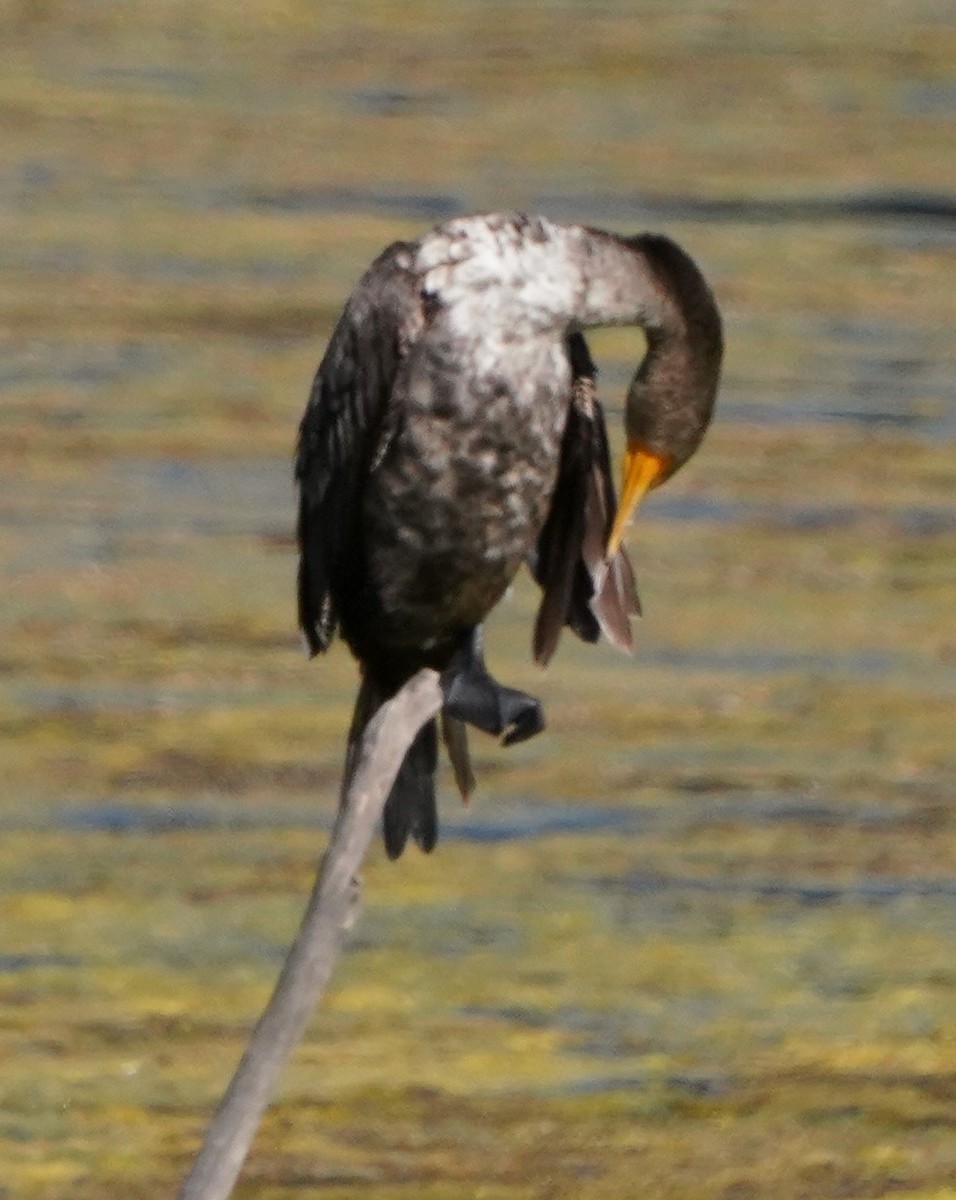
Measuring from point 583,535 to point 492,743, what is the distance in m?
3.10

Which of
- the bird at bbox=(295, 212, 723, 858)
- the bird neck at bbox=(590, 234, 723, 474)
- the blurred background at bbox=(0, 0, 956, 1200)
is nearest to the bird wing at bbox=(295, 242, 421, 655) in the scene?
the bird at bbox=(295, 212, 723, 858)

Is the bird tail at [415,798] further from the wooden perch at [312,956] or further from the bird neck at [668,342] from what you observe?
the wooden perch at [312,956]

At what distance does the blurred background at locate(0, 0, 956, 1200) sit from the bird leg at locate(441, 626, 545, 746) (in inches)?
44.6

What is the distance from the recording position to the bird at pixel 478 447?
4941 mm

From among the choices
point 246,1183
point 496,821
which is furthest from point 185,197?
point 246,1183

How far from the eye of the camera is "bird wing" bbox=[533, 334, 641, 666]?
514cm

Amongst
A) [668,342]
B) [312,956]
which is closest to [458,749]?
[668,342]

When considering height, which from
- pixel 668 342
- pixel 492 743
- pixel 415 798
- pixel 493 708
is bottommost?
pixel 492 743

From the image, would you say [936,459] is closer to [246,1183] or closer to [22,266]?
Result: [22,266]

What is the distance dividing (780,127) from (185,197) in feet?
9.65

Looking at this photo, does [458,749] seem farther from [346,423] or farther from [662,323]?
[662,323]

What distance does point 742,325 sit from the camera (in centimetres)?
1239

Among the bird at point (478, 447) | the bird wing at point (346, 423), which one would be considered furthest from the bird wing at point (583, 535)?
the bird wing at point (346, 423)

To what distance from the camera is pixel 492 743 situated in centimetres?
827
